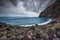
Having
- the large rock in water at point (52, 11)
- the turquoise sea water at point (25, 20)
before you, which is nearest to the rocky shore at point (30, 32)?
the turquoise sea water at point (25, 20)

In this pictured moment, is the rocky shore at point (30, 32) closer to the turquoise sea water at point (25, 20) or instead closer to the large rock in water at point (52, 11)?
the turquoise sea water at point (25, 20)

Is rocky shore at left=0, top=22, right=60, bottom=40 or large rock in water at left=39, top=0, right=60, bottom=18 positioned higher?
large rock in water at left=39, top=0, right=60, bottom=18

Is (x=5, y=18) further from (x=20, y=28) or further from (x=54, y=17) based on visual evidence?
(x=54, y=17)

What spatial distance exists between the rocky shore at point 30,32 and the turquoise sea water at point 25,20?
0.07 meters

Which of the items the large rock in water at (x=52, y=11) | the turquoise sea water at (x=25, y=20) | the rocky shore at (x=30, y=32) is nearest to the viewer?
the rocky shore at (x=30, y=32)

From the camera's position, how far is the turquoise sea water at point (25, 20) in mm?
2732

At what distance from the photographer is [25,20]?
2.79 m

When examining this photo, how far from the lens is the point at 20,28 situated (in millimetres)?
2693

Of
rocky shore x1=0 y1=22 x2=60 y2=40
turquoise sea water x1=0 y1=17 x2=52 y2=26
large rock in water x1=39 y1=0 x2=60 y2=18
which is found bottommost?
rocky shore x1=0 y1=22 x2=60 y2=40

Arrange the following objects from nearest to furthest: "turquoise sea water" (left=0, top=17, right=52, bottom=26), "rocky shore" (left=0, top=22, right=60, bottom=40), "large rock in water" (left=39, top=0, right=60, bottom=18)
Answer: "rocky shore" (left=0, top=22, right=60, bottom=40) → "turquoise sea water" (left=0, top=17, right=52, bottom=26) → "large rock in water" (left=39, top=0, right=60, bottom=18)

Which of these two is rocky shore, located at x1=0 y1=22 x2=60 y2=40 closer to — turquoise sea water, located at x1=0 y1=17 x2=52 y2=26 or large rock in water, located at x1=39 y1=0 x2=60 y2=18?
turquoise sea water, located at x1=0 y1=17 x2=52 y2=26

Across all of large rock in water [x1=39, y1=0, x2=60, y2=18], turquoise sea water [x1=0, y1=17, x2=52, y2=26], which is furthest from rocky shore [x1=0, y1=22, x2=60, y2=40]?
large rock in water [x1=39, y1=0, x2=60, y2=18]

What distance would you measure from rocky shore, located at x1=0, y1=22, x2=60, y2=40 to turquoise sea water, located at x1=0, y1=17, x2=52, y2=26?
0.07 metres

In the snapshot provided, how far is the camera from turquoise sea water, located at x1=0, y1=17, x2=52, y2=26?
2732 millimetres
